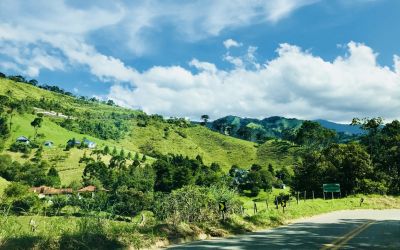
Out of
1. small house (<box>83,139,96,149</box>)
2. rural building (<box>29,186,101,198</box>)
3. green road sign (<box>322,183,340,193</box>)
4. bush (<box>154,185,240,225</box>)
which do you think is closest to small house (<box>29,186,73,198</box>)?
rural building (<box>29,186,101,198</box>)

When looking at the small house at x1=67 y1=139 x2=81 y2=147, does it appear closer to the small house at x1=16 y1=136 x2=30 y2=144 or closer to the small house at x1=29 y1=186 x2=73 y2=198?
the small house at x1=16 y1=136 x2=30 y2=144

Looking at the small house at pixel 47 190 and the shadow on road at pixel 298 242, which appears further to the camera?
the small house at pixel 47 190

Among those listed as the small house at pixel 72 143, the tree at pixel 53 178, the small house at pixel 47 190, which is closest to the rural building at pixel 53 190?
the small house at pixel 47 190

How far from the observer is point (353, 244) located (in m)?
13.6

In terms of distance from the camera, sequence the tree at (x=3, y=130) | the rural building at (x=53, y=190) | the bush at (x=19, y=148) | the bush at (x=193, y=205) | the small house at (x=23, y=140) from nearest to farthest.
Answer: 1. the bush at (x=193, y=205)
2. the rural building at (x=53, y=190)
3. the bush at (x=19, y=148)
4. the small house at (x=23, y=140)
5. the tree at (x=3, y=130)

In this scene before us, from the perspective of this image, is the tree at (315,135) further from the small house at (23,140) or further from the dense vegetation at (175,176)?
the small house at (23,140)

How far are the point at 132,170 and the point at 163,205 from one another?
448 ft

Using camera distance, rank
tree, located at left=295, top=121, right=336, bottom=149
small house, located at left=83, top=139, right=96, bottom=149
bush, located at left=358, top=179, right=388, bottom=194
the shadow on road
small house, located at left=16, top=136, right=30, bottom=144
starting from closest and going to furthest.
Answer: the shadow on road → bush, located at left=358, top=179, right=388, bottom=194 → tree, located at left=295, top=121, right=336, bottom=149 → small house, located at left=16, top=136, right=30, bottom=144 → small house, located at left=83, top=139, right=96, bottom=149

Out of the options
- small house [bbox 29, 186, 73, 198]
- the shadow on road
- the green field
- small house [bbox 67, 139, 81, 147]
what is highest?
small house [bbox 67, 139, 81, 147]

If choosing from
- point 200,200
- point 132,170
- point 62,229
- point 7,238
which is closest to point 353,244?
point 200,200

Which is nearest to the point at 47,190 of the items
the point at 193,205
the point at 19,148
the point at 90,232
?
the point at 19,148

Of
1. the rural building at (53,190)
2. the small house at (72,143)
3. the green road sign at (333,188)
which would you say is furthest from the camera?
the small house at (72,143)

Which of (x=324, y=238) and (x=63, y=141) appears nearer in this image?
(x=324, y=238)

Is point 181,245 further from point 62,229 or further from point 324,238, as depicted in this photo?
point 324,238
